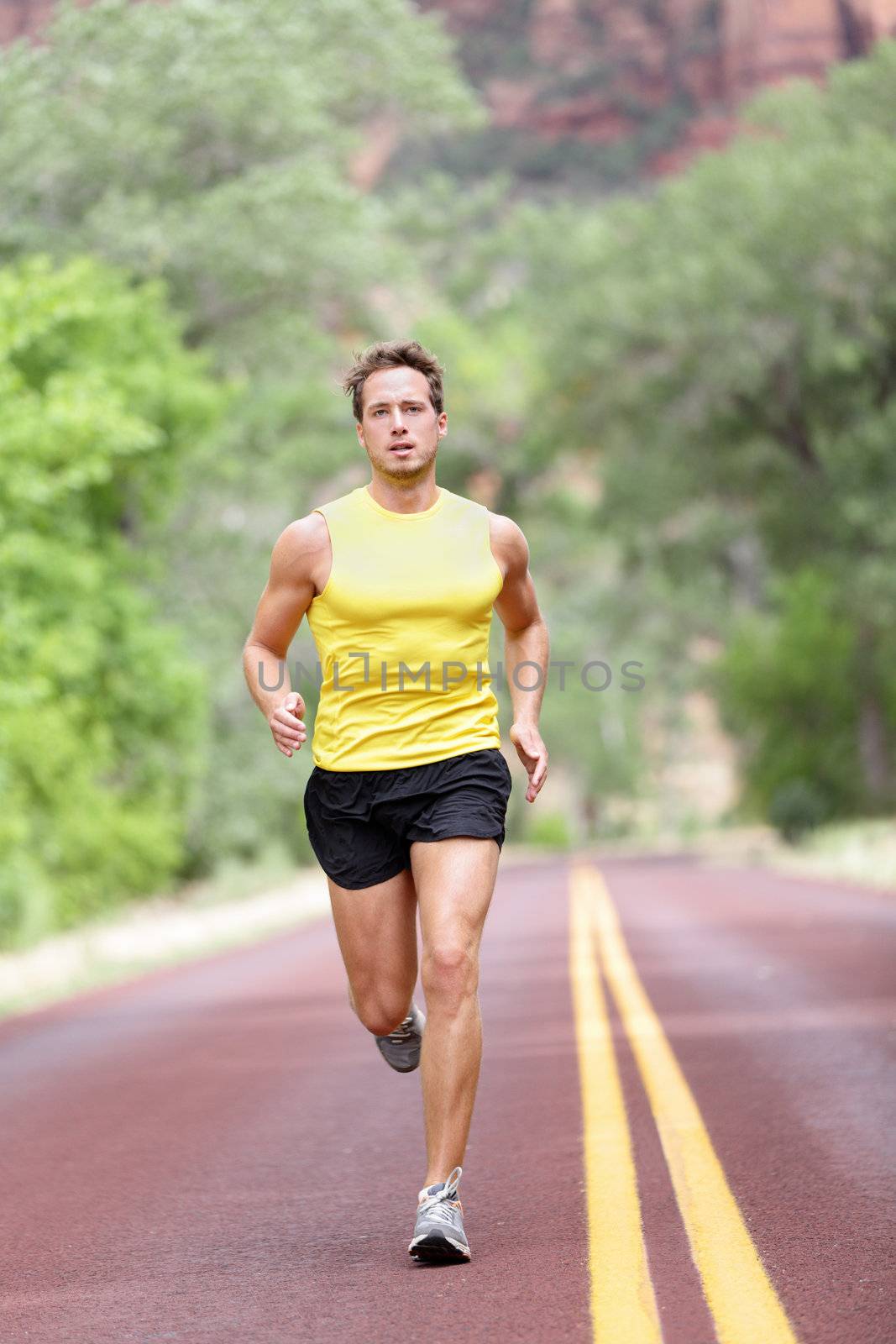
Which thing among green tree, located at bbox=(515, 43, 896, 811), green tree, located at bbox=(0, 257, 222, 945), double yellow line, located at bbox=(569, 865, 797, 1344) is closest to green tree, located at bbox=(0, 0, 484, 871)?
green tree, located at bbox=(0, 257, 222, 945)

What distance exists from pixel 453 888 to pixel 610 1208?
3.59 feet

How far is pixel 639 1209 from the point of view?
5352 mm

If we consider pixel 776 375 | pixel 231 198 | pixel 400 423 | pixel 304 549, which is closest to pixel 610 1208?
pixel 304 549

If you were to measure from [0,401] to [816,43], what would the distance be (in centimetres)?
5965

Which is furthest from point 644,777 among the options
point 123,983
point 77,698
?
point 123,983

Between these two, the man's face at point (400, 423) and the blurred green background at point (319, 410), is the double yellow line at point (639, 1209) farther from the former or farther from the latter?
the blurred green background at point (319, 410)

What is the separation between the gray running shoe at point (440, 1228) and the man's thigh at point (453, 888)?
60 centimetres

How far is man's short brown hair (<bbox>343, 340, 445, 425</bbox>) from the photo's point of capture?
211 inches

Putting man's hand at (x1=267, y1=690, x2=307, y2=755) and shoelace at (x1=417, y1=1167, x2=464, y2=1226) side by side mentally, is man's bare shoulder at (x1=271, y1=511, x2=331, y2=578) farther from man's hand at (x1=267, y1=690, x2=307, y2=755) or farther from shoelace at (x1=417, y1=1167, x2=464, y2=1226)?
shoelace at (x1=417, y1=1167, x2=464, y2=1226)

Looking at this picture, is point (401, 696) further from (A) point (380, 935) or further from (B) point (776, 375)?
(B) point (776, 375)

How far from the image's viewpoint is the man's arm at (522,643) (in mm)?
Result: 5395

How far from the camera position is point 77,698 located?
21.0 m

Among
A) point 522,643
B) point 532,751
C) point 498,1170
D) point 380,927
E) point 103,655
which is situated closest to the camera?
point 380,927

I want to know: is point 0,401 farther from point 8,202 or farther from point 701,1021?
point 8,202
